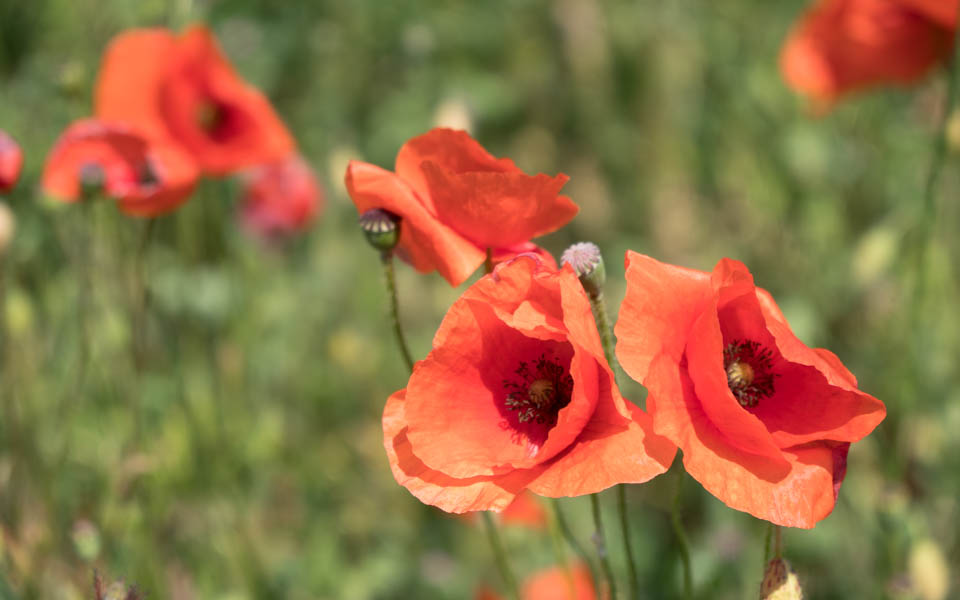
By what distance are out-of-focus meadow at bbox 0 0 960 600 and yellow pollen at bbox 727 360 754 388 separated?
46cm

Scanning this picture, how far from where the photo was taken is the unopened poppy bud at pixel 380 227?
1.20 metres

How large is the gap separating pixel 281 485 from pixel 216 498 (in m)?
0.41

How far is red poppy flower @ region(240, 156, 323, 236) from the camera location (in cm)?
321

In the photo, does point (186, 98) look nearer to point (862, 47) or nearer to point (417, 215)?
point (417, 215)

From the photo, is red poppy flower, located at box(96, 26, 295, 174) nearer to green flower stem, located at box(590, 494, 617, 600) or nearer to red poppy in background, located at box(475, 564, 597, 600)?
red poppy in background, located at box(475, 564, 597, 600)

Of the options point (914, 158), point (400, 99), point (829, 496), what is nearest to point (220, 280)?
point (400, 99)

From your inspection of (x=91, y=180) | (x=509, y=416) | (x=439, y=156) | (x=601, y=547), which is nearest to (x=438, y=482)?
(x=509, y=416)

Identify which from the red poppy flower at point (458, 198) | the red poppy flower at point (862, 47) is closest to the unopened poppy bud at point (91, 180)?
the red poppy flower at point (458, 198)

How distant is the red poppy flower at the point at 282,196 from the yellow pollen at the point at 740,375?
2.21 metres

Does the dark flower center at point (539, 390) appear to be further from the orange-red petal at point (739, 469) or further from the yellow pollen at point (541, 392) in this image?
the orange-red petal at point (739, 469)

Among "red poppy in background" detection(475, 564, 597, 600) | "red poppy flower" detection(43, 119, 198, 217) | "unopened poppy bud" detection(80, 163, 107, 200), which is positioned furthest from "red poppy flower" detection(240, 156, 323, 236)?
"red poppy in background" detection(475, 564, 597, 600)

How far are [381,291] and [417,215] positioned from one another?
2105 millimetres

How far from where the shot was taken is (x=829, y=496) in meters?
1.01

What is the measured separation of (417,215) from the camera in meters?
1.17
